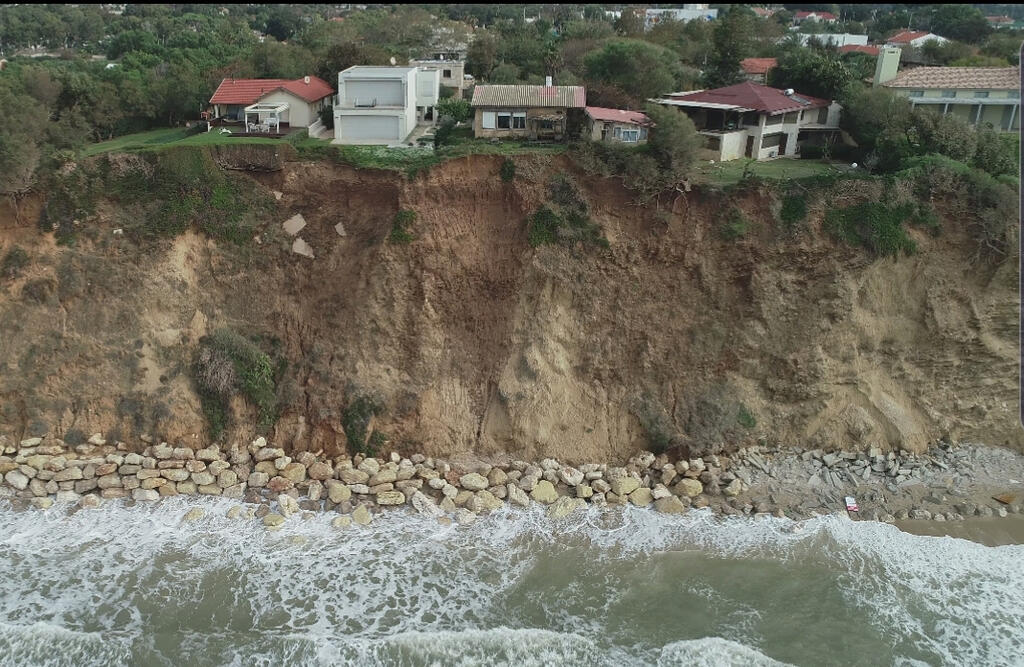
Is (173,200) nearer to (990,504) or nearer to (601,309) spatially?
(601,309)

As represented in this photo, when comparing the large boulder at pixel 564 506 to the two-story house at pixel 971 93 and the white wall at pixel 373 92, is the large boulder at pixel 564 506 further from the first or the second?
the two-story house at pixel 971 93

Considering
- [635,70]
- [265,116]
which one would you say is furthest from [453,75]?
[265,116]

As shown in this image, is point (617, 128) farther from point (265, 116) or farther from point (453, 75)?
point (453, 75)

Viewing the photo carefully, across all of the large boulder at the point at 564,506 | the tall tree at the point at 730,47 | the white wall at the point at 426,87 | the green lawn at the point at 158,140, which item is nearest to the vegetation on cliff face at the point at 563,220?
the large boulder at the point at 564,506

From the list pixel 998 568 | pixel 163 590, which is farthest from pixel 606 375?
pixel 163 590

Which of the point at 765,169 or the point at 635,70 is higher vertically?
the point at 635,70

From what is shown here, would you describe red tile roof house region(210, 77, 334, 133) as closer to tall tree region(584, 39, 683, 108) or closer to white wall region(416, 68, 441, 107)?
white wall region(416, 68, 441, 107)
